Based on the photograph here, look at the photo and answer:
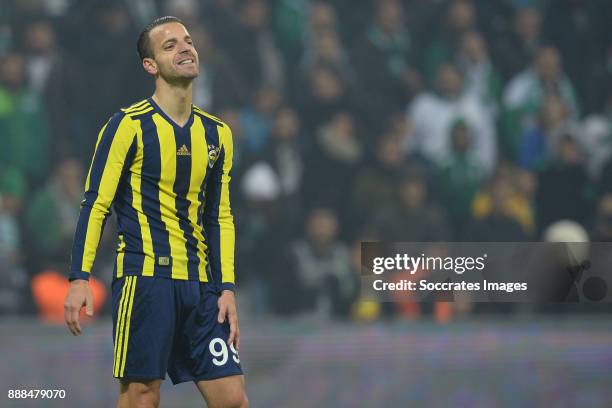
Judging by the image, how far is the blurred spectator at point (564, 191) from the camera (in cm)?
786

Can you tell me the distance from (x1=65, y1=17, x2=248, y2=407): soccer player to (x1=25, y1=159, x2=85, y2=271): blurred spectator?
341cm

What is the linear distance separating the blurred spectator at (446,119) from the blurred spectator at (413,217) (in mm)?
326

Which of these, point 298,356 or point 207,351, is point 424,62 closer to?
point 298,356

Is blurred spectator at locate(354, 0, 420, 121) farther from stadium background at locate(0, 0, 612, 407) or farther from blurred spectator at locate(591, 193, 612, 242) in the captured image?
blurred spectator at locate(591, 193, 612, 242)

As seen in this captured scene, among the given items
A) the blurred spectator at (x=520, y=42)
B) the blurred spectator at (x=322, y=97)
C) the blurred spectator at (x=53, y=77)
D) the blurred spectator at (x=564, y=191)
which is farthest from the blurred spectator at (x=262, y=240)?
the blurred spectator at (x=520, y=42)

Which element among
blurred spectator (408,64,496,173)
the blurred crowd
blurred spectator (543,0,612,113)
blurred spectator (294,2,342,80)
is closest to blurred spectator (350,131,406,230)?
the blurred crowd

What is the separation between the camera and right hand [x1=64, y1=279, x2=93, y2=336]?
3.75 meters

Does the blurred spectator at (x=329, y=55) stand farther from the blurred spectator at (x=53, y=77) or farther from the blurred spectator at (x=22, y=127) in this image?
the blurred spectator at (x=22, y=127)

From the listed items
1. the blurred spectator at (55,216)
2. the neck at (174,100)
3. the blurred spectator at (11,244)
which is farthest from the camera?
the blurred spectator at (55,216)

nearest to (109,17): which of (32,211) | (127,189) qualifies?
(32,211)

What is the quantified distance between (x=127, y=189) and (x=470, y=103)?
15.6 feet

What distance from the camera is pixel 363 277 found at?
285 inches

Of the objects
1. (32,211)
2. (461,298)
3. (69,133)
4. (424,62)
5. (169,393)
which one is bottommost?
(169,393)

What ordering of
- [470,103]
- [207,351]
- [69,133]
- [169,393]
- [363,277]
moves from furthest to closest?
[470,103] < [69,133] < [363,277] < [169,393] < [207,351]
